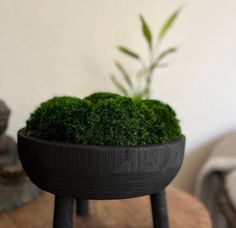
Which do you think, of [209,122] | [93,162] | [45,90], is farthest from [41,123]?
[209,122]

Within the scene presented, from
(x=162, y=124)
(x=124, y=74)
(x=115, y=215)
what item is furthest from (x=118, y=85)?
(x=162, y=124)

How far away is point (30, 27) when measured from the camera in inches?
33.3

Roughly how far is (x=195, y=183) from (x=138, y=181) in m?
0.85

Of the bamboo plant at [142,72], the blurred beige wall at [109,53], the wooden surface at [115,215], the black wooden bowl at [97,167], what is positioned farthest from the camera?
the bamboo plant at [142,72]

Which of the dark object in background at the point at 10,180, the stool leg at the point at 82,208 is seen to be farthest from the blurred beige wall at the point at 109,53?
the stool leg at the point at 82,208

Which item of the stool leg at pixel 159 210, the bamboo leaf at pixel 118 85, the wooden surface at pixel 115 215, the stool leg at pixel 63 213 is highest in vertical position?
the bamboo leaf at pixel 118 85

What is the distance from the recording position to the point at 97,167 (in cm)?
37

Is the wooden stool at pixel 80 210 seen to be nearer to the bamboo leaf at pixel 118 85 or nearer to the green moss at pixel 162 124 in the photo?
the green moss at pixel 162 124

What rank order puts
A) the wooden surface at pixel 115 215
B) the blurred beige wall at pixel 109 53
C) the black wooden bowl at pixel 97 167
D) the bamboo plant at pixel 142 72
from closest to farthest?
the black wooden bowl at pixel 97 167 → the wooden surface at pixel 115 215 → the blurred beige wall at pixel 109 53 → the bamboo plant at pixel 142 72

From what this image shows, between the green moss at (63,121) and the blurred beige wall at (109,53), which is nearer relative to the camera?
the green moss at (63,121)

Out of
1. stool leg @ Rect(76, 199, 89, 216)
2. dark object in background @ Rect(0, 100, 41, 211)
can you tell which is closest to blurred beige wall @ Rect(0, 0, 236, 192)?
dark object in background @ Rect(0, 100, 41, 211)

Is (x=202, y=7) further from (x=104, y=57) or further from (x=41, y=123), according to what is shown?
(x=41, y=123)

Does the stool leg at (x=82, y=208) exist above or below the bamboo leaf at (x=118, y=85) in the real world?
below

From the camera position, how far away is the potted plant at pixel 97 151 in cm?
37
